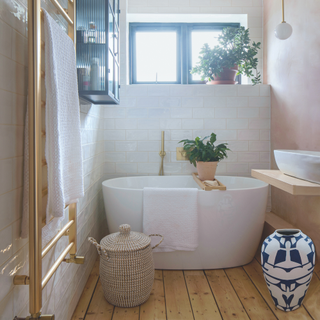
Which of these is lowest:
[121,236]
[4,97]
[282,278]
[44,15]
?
[282,278]

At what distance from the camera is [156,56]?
11.9 feet

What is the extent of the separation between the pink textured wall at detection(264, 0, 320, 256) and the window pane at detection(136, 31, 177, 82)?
1131mm

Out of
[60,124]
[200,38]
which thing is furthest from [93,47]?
[200,38]

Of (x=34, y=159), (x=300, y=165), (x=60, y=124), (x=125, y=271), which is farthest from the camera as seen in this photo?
(x=125, y=271)

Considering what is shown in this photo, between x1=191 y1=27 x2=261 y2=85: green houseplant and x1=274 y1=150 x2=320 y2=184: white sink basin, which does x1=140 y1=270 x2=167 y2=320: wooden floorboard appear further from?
x1=191 y1=27 x2=261 y2=85: green houseplant

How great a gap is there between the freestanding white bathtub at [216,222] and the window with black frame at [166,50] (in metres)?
1.85

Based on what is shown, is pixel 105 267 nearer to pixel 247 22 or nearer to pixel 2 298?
pixel 2 298

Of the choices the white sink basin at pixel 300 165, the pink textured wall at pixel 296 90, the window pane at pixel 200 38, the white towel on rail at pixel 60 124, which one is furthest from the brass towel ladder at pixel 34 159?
the window pane at pixel 200 38

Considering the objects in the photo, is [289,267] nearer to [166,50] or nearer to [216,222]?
[216,222]

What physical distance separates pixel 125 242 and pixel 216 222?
777 mm

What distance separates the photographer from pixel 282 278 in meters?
1.72

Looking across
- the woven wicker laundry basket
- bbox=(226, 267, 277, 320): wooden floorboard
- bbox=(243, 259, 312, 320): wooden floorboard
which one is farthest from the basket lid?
bbox=(243, 259, 312, 320): wooden floorboard

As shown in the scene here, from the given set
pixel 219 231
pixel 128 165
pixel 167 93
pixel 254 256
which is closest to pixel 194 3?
pixel 167 93

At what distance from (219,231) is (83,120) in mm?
Answer: 1368
